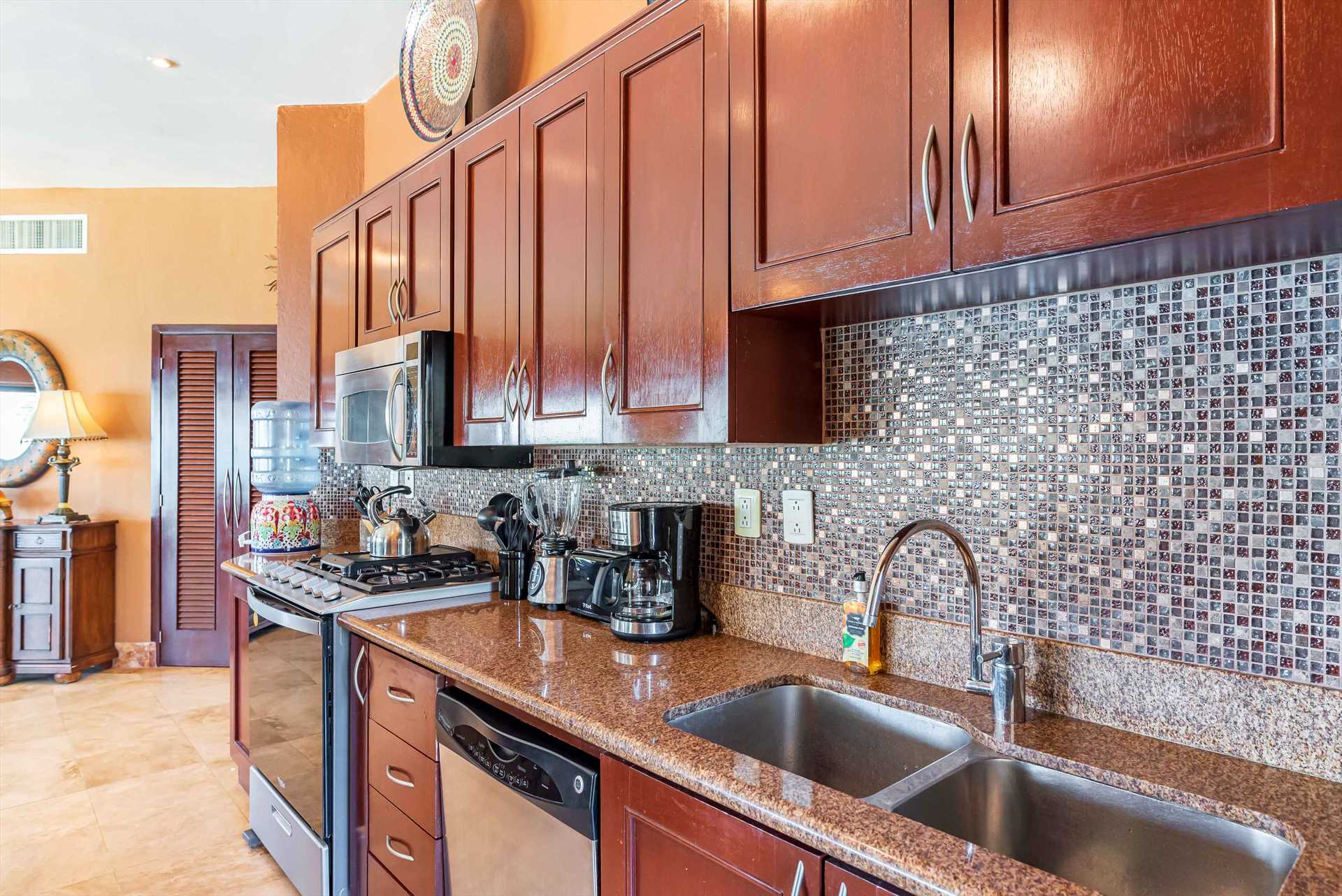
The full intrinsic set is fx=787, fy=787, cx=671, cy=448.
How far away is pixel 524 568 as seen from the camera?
2268 millimetres

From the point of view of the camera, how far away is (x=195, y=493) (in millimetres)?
4820

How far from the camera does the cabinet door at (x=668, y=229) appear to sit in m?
1.47

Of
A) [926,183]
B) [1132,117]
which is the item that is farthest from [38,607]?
[1132,117]

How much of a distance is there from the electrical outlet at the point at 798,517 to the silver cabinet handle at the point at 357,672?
1102 mm

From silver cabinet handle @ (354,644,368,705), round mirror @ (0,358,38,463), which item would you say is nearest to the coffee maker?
silver cabinet handle @ (354,644,368,705)

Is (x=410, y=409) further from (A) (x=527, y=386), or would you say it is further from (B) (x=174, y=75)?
(B) (x=174, y=75)

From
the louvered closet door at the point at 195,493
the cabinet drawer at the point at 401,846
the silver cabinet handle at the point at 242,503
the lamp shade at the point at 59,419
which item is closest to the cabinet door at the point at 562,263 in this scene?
the cabinet drawer at the point at 401,846

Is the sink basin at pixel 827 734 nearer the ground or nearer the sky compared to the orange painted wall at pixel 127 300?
nearer the ground

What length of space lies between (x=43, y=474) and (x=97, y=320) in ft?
3.31

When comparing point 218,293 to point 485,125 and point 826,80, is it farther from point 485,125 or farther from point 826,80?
point 826,80

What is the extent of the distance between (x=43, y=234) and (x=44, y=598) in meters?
2.29

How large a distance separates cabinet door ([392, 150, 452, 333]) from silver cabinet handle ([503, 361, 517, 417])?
355 mm

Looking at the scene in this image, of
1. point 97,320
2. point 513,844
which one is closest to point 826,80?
point 513,844

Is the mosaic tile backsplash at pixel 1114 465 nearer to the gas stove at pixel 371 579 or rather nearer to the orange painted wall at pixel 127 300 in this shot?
the gas stove at pixel 371 579
